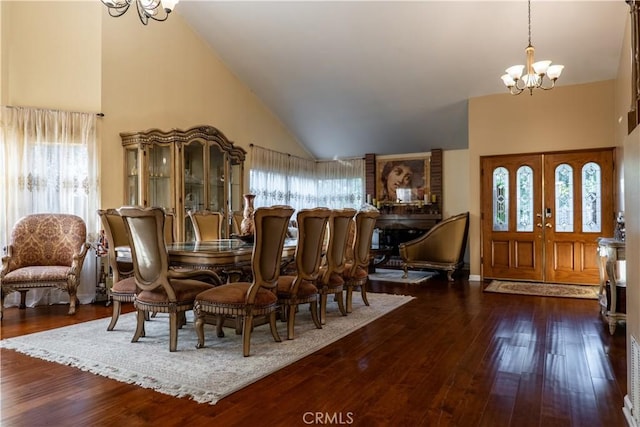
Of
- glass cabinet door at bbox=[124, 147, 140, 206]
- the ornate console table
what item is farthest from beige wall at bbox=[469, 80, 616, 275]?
glass cabinet door at bbox=[124, 147, 140, 206]

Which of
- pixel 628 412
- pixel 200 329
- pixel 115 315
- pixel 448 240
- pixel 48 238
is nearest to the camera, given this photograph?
pixel 628 412

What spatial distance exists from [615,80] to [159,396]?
6523mm

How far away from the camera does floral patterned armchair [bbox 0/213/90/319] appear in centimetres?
422

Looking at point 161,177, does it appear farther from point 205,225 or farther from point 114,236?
point 114,236

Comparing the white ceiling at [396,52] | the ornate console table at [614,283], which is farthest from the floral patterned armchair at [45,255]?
the ornate console table at [614,283]

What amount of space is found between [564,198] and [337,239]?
13.1 ft

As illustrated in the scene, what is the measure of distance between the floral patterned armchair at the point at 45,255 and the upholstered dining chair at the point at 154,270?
182cm

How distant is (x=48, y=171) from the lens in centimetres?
486

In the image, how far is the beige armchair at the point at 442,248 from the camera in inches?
263

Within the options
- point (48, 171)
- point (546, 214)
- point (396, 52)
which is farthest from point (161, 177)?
point (546, 214)

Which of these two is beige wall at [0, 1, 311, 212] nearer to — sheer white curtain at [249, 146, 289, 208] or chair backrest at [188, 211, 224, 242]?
chair backrest at [188, 211, 224, 242]

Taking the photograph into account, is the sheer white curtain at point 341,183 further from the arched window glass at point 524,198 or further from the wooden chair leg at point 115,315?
the wooden chair leg at point 115,315

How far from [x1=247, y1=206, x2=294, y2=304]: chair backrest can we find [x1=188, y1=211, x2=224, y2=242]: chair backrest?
214 centimetres

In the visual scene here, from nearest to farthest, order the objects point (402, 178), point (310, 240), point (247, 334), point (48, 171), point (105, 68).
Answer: point (247, 334), point (310, 240), point (48, 171), point (105, 68), point (402, 178)
